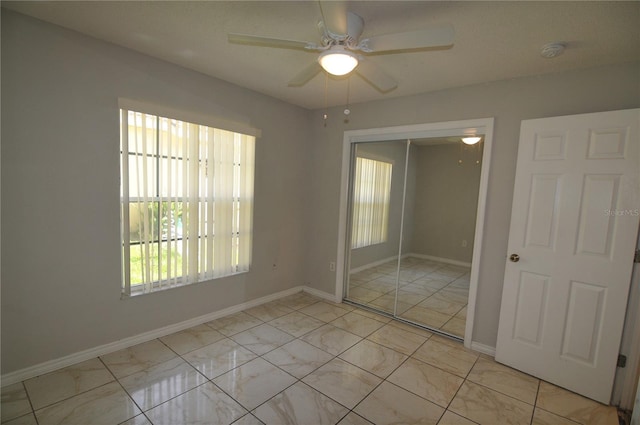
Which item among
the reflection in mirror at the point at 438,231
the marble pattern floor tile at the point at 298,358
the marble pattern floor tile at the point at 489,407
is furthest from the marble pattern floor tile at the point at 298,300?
the marble pattern floor tile at the point at 489,407

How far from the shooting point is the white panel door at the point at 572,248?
6.70 feet

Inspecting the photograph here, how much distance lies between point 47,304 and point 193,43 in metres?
2.24

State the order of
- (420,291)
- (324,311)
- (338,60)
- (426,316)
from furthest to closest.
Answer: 1. (420,291)
2. (324,311)
3. (426,316)
4. (338,60)

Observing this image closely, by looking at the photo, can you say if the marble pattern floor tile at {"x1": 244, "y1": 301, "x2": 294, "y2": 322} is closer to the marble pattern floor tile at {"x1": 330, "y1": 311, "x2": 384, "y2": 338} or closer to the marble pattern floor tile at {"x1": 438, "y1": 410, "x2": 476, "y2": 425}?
the marble pattern floor tile at {"x1": 330, "y1": 311, "x2": 384, "y2": 338}

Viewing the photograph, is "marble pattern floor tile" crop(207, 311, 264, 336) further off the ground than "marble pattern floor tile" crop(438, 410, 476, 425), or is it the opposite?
"marble pattern floor tile" crop(438, 410, 476, 425)

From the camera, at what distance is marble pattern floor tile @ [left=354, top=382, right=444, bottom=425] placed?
1873 mm

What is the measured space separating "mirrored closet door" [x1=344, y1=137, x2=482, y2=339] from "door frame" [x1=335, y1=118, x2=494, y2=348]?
0.36 feet

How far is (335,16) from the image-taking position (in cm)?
135

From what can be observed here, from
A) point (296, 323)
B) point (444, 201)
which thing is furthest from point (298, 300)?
point (444, 201)

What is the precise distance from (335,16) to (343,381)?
2.41 metres

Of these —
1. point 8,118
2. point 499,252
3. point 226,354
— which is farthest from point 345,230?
point 8,118

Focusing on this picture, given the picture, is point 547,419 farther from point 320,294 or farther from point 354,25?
point 354,25

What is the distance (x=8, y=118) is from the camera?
1896mm

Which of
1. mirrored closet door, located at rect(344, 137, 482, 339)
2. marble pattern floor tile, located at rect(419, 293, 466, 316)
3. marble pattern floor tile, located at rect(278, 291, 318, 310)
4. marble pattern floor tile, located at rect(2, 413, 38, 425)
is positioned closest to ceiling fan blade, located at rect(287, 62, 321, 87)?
mirrored closet door, located at rect(344, 137, 482, 339)
